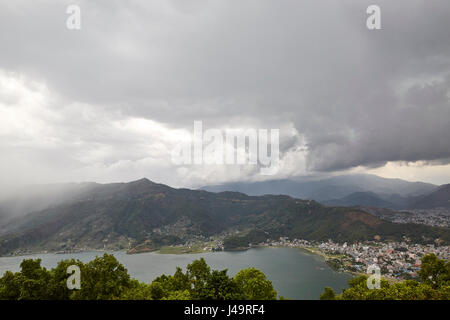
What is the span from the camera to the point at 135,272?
15125cm

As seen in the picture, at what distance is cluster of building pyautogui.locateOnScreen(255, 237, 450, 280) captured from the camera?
12916cm

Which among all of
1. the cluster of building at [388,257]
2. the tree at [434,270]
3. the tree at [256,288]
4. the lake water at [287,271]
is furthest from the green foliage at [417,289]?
the cluster of building at [388,257]

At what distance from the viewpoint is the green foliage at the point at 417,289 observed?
24.6m

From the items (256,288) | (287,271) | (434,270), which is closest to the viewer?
(256,288)

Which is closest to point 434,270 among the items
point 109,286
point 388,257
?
point 109,286

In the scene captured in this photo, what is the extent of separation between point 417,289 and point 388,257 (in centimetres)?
16176

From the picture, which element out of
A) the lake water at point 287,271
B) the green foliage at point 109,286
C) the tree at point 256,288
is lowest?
the lake water at point 287,271

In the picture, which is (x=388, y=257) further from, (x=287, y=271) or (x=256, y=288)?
(x=256, y=288)

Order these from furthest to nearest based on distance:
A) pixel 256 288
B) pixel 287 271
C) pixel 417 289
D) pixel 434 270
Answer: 1. pixel 287 271
2. pixel 434 270
3. pixel 256 288
4. pixel 417 289

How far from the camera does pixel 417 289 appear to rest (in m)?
25.9

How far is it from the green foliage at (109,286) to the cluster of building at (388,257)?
134 m

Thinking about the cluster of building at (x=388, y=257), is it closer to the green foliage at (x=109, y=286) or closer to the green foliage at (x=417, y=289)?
the green foliage at (x=417, y=289)
